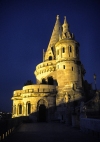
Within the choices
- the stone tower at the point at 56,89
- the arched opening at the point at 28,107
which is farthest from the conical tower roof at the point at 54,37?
the arched opening at the point at 28,107

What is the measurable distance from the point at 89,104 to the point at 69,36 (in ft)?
52.2

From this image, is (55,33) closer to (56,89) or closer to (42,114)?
Answer: (56,89)

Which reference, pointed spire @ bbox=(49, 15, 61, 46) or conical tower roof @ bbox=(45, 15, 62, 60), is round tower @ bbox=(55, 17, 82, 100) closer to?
conical tower roof @ bbox=(45, 15, 62, 60)

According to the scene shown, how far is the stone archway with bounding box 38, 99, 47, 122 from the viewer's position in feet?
109

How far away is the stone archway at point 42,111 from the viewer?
109ft

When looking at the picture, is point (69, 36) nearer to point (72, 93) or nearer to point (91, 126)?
point (72, 93)

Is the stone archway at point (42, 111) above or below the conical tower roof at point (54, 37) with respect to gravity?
below

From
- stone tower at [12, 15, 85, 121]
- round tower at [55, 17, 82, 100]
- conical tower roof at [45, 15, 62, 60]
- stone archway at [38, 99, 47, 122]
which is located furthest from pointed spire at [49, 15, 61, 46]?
stone archway at [38, 99, 47, 122]

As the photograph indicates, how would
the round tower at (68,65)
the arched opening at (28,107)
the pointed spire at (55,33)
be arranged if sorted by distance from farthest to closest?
the pointed spire at (55,33), the round tower at (68,65), the arched opening at (28,107)

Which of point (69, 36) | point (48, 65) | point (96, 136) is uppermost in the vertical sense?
point (69, 36)

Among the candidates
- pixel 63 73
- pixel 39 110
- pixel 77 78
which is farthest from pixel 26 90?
pixel 77 78

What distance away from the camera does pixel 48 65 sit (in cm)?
3991

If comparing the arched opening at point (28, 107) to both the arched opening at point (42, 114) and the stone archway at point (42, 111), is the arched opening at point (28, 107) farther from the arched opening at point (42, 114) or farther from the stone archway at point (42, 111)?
the arched opening at point (42, 114)

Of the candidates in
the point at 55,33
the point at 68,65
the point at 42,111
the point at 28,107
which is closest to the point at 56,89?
the point at 42,111
